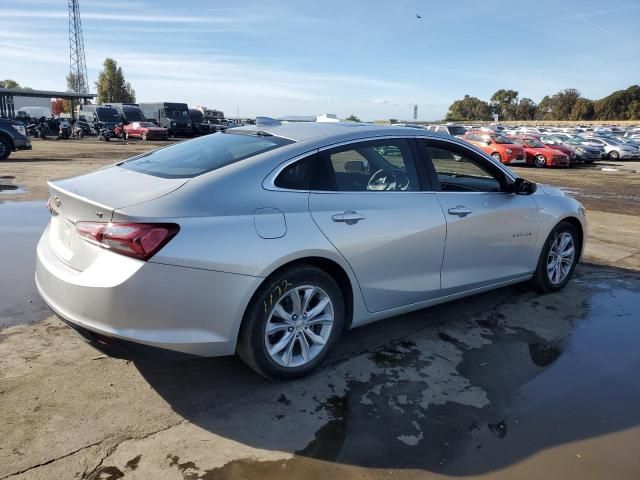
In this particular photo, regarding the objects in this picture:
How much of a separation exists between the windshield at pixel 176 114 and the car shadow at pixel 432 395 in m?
41.4

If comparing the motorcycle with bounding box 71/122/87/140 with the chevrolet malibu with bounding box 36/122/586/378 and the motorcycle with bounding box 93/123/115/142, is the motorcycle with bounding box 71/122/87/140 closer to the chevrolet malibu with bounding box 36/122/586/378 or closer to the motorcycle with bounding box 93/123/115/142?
the motorcycle with bounding box 93/123/115/142

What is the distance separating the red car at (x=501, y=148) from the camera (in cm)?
2470

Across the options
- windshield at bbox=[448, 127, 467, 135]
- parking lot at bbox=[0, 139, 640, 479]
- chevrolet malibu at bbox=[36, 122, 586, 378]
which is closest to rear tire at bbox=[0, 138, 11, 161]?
parking lot at bbox=[0, 139, 640, 479]

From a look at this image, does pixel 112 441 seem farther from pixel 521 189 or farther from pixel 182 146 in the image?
pixel 521 189

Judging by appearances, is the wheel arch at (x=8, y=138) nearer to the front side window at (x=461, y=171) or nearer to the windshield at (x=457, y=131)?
the front side window at (x=461, y=171)

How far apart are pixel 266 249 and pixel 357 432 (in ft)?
3.72

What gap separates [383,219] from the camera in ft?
11.8

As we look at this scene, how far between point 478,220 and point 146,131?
38222 millimetres

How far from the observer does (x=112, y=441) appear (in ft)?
8.86

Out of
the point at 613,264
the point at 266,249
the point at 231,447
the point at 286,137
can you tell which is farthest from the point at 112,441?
the point at 613,264

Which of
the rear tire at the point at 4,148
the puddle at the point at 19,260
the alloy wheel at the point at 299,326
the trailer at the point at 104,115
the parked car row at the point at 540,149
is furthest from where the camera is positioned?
the trailer at the point at 104,115

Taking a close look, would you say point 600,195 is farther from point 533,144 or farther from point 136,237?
point 136,237

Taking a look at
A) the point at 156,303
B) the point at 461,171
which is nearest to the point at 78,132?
the point at 461,171

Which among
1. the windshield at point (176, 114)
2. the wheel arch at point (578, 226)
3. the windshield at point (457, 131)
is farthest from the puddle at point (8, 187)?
the windshield at point (176, 114)
